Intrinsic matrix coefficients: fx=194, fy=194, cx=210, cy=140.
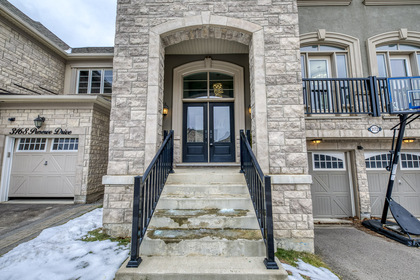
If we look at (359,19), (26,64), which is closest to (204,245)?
(359,19)

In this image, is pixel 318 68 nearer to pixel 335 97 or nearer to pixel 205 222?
pixel 335 97

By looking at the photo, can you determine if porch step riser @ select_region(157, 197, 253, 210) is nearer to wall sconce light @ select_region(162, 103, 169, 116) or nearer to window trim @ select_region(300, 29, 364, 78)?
wall sconce light @ select_region(162, 103, 169, 116)

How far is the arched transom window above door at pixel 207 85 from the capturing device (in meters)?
5.70

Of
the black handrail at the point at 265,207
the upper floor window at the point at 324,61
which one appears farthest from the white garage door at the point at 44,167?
the upper floor window at the point at 324,61

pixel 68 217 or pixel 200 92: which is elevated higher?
pixel 200 92

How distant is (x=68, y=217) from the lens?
4.32 meters

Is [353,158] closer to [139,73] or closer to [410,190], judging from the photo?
[410,190]

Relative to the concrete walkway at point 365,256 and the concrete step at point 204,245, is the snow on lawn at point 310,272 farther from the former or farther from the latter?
the concrete step at point 204,245

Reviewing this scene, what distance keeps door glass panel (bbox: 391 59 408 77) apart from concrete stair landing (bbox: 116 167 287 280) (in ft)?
19.5

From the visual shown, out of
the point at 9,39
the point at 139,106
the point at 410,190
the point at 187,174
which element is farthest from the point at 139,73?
the point at 410,190

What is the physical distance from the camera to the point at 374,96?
15.4ft

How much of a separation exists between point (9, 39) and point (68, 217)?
628 cm

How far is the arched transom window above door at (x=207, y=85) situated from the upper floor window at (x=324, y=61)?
7.28 feet

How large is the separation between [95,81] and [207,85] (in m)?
5.07
